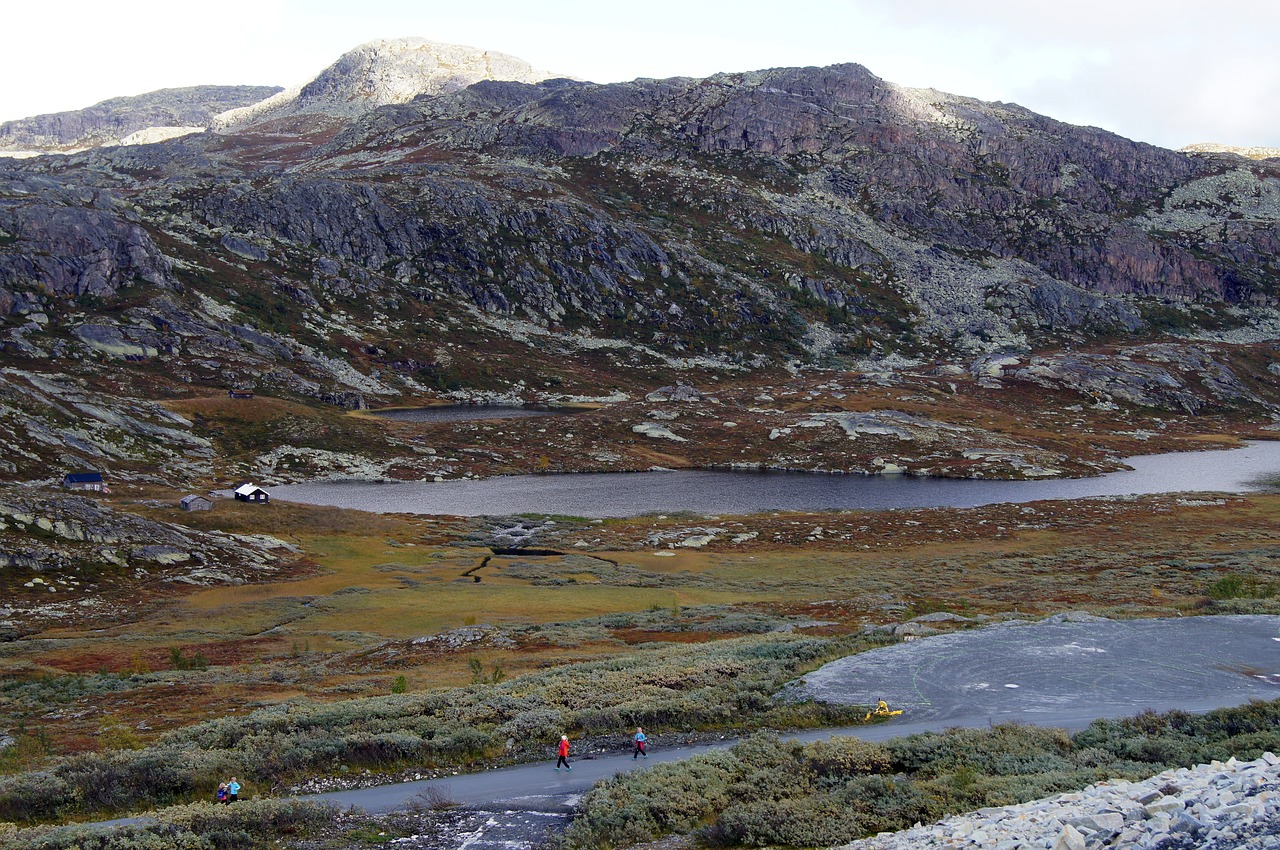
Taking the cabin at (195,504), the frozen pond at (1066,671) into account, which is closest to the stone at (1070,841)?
the frozen pond at (1066,671)

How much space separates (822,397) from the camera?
545ft

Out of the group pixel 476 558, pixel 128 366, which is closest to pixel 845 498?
pixel 476 558

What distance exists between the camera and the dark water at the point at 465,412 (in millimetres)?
151000

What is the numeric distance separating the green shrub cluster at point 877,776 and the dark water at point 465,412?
128199 mm

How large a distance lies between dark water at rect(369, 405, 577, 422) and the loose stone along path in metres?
135

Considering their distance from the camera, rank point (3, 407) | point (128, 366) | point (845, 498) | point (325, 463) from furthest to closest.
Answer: point (128, 366) → point (325, 463) → point (845, 498) → point (3, 407)

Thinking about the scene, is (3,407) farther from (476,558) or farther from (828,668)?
(828,668)

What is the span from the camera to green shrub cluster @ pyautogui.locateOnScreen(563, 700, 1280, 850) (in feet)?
66.0

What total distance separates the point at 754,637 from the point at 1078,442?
4983 inches

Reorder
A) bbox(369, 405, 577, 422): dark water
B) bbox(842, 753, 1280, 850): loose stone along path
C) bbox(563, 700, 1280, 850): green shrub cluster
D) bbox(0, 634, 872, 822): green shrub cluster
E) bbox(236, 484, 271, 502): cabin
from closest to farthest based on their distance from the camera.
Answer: bbox(842, 753, 1280, 850): loose stone along path → bbox(563, 700, 1280, 850): green shrub cluster → bbox(0, 634, 872, 822): green shrub cluster → bbox(236, 484, 271, 502): cabin → bbox(369, 405, 577, 422): dark water

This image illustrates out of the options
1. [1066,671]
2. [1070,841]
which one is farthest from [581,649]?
[1070,841]

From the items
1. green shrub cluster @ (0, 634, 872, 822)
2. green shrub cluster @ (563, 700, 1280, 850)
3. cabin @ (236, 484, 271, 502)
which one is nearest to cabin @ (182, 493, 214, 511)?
cabin @ (236, 484, 271, 502)

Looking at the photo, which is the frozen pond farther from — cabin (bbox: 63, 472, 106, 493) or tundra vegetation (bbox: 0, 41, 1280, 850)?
cabin (bbox: 63, 472, 106, 493)

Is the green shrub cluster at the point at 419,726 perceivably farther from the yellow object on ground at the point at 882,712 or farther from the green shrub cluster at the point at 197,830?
the green shrub cluster at the point at 197,830
